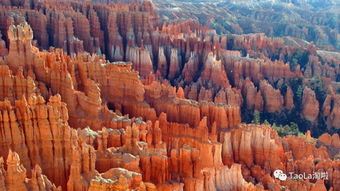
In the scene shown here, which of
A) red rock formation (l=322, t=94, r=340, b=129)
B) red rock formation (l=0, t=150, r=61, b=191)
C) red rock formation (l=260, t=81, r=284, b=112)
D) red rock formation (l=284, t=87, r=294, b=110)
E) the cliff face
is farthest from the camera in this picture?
red rock formation (l=284, t=87, r=294, b=110)

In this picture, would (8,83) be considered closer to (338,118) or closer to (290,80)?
(338,118)

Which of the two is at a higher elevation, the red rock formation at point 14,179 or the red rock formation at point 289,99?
the red rock formation at point 14,179

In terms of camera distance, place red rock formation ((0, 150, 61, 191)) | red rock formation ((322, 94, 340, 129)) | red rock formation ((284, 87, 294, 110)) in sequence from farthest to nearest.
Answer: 1. red rock formation ((284, 87, 294, 110))
2. red rock formation ((322, 94, 340, 129))
3. red rock formation ((0, 150, 61, 191))

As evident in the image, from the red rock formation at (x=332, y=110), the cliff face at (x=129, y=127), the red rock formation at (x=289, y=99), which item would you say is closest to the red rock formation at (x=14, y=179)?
the cliff face at (x=129, y=127)

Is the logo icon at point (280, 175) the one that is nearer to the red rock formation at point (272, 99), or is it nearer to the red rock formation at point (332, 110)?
the red rock formation at point (332, 110)

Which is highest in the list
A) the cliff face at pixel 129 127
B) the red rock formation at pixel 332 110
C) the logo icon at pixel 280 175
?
the cliff face at pixel 129 127

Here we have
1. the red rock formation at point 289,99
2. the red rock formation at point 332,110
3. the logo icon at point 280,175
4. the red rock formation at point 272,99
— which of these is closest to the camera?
the logo icon at point 280,175

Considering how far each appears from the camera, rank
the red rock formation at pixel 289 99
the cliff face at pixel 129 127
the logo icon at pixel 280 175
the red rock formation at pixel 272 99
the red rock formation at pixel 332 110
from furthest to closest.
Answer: the red rock formation at pixel 289 99
the red rock formation at pixel 272 99
the red rock formation at pixel 332 110
the logo icon at pixel 280 175
the cliff face at pixel 129 127

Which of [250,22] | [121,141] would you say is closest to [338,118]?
[121,141]

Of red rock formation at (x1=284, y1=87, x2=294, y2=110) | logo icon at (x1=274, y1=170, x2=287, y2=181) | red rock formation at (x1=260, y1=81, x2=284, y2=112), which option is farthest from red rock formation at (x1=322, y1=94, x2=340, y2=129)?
logo icon at (x1=274, y1=170, x2=287, y2=181)

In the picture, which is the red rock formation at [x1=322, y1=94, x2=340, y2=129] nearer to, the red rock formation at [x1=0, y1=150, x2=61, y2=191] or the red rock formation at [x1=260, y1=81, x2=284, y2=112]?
the red rock formation at [x1=260, y1=81, x2=284, y2=112]
